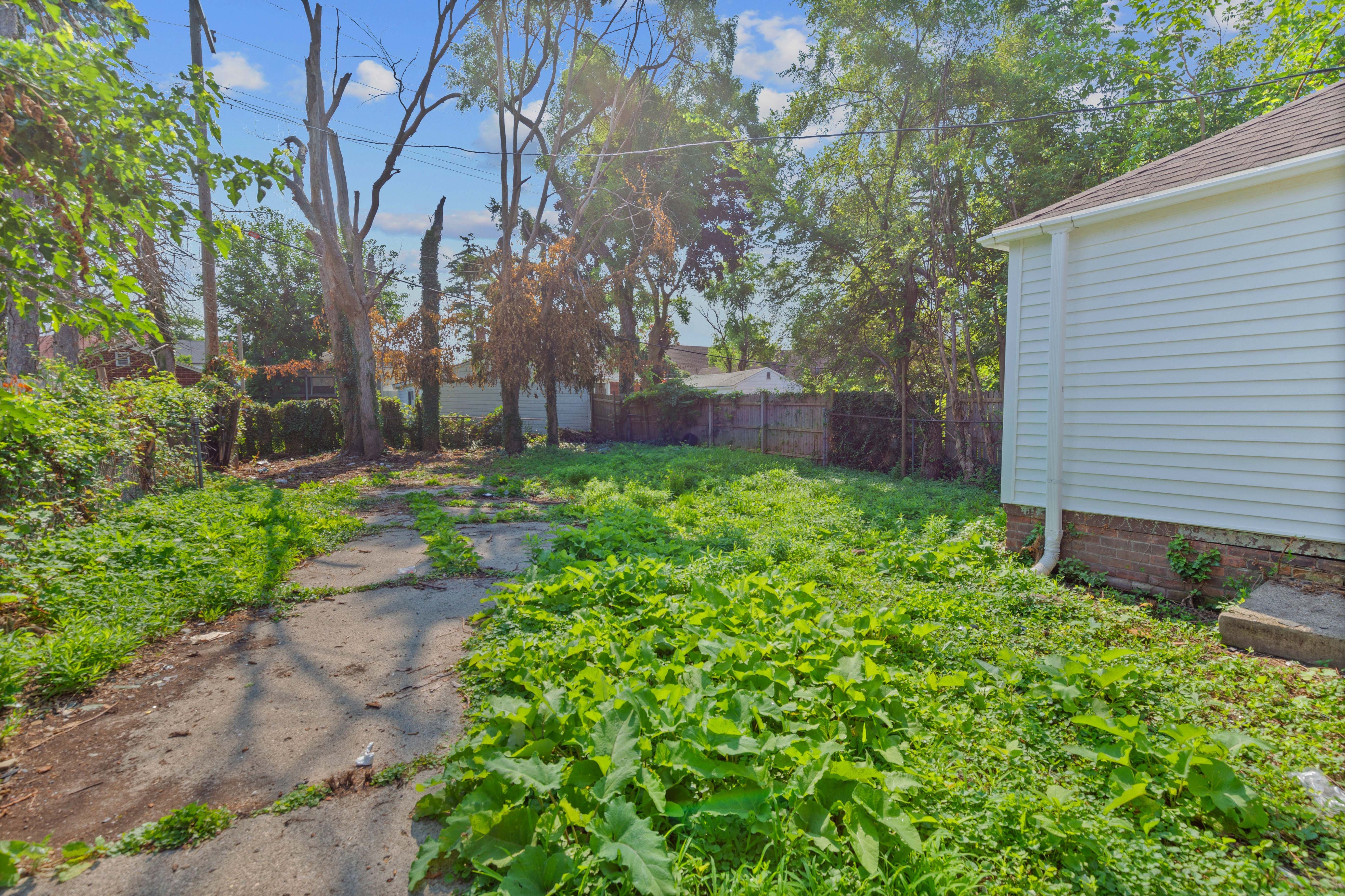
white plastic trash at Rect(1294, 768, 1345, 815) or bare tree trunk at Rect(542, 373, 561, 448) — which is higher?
bare tree trunk at Rect(542, 373, 561, 448)

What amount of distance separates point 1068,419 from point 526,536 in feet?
16.3

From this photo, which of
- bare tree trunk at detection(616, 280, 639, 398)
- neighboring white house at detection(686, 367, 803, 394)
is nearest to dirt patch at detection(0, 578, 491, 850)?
bare tree trunk at detection(616, 280, 639, 398)

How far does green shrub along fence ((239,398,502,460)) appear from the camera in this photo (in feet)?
48.0

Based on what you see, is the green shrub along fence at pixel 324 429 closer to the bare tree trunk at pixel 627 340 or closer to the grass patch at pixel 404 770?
the bare tree trunk at pixel 627 340

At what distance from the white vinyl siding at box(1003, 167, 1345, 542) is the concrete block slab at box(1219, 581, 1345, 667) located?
0.45 metres

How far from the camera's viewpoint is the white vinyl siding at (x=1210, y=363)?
3.89 m

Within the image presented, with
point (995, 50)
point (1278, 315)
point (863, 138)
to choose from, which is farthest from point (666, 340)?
point (1278, 315)

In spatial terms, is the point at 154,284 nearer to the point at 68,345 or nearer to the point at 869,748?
the point at 68,345

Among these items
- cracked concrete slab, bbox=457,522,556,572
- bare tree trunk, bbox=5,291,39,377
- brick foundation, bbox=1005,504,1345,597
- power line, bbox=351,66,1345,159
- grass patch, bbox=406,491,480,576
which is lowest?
cracked concrete slab, bbox=457,522,556,572

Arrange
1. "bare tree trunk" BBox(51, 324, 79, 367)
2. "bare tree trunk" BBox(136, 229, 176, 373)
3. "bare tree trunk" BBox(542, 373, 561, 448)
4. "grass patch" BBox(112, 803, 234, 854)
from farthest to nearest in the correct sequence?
"bare tree trunk" BBox(542, 373, 561, 448)
"bare tree trunk" BBox(51, 324, 79, 367)
"bare tree trunk" BBox(136, 229, 176, 373)
"grass patch" BBox(112, 803, 234, 854)

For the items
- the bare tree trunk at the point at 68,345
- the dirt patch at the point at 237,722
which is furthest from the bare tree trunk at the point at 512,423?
the dirt patch at the point at 237,722

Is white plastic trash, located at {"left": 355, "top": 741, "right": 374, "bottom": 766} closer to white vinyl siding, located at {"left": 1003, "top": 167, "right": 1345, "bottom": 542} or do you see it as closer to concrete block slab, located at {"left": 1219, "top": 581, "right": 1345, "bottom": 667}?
concrete block slab, located at {"left": 1219, "top": 581, "right": 1345, "bottom": 667}

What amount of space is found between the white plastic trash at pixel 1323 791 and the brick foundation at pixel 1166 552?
7.87 feet

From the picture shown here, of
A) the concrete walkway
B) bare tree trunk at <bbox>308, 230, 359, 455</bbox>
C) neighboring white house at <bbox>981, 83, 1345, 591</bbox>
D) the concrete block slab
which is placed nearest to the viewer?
the concrete walkway
